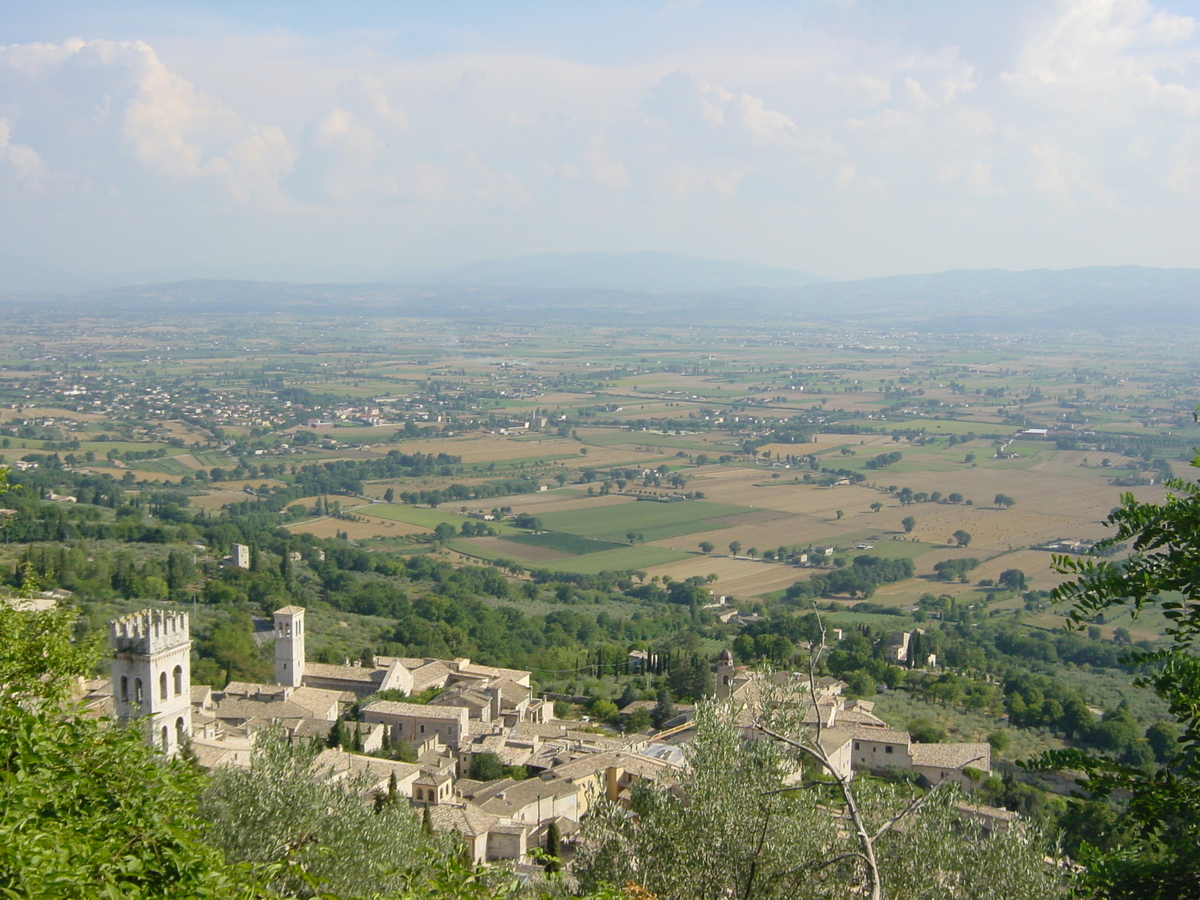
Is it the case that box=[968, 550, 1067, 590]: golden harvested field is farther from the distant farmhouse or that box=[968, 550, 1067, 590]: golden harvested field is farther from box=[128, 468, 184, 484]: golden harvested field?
box=[128, 468, 184, 484]: golden harvested field

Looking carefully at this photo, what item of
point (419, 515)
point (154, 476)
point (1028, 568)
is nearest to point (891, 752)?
point (1028, 568)

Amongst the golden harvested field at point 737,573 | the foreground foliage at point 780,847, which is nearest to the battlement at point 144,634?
the foreground foliage at point 780,847

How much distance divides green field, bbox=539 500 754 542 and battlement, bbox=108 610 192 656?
41550 millimetres

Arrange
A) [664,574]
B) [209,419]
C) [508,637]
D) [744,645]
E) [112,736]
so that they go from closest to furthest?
[112,736]
[744,645]
[508,637]
[664,574]
[209,419]

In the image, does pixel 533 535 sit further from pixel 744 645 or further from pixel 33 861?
pixel 33 861

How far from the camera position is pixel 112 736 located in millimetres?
8328

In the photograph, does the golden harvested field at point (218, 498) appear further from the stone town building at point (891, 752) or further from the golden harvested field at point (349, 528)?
the stone town building at point (891, 752)

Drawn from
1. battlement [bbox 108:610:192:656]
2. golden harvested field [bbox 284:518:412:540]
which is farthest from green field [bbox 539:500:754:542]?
battlement [bbox 108:610:192:656]

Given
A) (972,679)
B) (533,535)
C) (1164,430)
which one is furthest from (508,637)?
(1164,430)

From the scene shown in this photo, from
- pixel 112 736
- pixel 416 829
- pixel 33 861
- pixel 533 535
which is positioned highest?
pixel 33 861

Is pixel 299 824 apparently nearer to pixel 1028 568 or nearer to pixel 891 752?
pixel 891 752

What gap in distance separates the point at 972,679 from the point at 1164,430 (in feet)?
229

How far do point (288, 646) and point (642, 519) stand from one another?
1462 inches

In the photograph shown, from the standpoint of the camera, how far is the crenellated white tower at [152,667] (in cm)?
1917
